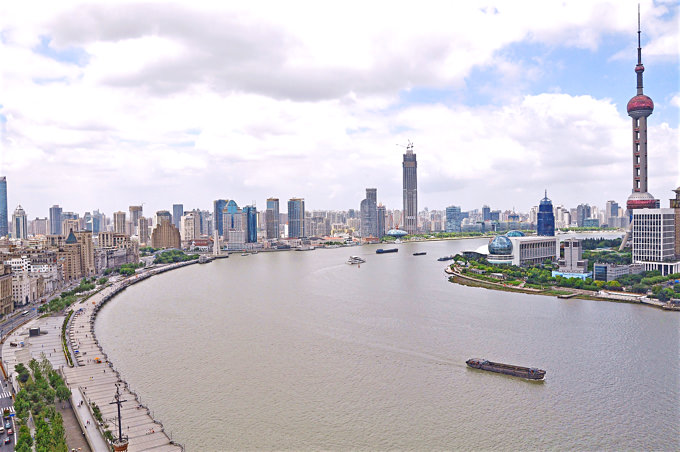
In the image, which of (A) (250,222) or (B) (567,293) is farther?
(A) (250,222)

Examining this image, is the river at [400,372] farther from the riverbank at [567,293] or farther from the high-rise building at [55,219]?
the high-rise building at [55,219]

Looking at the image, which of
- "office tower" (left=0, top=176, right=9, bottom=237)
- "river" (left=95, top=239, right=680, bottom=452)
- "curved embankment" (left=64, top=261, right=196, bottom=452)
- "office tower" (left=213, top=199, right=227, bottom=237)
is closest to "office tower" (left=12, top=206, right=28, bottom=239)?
"office tower" (left=0, top=176, right=9, bottom=237)

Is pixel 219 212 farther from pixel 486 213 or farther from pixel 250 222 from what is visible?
pixel 486 213

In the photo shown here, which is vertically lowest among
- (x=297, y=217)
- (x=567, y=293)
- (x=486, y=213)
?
(x=567, y=293)

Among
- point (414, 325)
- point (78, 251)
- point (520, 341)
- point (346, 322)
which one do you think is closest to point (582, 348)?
point (520, 341)

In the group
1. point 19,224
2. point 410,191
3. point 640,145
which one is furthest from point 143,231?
point 640,145

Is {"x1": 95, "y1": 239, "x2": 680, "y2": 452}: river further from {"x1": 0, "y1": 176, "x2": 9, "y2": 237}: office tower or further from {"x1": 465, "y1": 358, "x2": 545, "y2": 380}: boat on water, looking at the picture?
{"x1": 0, "y1": 176, "x2": 9, "y2": 237}: office tower
